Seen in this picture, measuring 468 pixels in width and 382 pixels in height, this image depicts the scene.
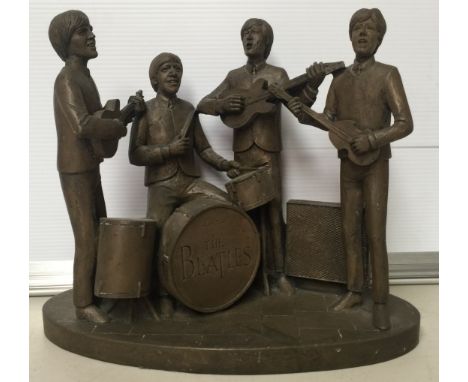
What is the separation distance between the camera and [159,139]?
3.89 metres

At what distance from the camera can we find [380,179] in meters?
3.50

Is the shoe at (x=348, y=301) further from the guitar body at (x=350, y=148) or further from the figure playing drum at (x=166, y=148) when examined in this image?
the figure playing drum at (x=166, y=148)

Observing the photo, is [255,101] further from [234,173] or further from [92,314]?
[92,314]

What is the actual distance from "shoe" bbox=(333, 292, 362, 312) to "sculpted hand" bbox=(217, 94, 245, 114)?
1.48m

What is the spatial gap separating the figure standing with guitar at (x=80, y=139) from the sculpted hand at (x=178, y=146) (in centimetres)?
36

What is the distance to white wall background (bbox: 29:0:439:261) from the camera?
15.1ft

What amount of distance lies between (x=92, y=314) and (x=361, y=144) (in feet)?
6.57

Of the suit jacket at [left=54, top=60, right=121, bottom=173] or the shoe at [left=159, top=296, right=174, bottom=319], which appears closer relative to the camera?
the suit jacket at [left=54, top=60, right=121, bottom=173]

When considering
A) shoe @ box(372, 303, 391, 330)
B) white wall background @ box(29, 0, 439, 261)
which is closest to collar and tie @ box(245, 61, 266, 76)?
white wall background @ box(29, 0, 439, 261)

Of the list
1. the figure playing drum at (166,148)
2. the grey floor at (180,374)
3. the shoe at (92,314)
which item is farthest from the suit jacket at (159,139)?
the grey floor at (180,374)

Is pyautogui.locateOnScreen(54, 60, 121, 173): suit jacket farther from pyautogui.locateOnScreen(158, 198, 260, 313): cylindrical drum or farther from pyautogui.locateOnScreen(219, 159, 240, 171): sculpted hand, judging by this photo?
pyautogui.locateOnScreen(219, 159, 240, 171): sculpted hand

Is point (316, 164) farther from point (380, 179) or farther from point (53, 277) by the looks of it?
point (53, 277)

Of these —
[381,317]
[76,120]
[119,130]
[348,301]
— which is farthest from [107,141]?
[381,317]

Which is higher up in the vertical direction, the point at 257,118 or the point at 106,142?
the point at 257,118
